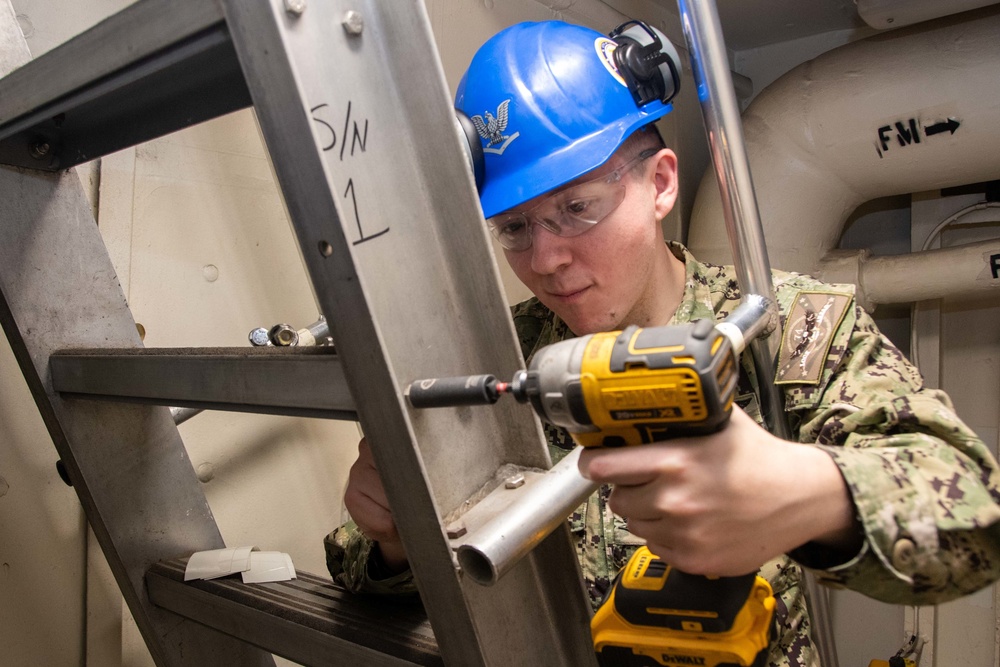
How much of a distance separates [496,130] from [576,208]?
0.56 feet

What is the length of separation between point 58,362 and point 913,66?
→ 6.49 feet

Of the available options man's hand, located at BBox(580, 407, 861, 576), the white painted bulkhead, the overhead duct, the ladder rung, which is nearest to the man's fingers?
man's hand, located at BBox(580, 407, 861, 576)

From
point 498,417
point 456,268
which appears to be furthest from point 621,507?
point 456,268

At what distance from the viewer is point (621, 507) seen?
0.52 meters

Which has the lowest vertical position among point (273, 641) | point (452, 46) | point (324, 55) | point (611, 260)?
point (273, 641)

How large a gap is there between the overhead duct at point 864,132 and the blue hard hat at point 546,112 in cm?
110

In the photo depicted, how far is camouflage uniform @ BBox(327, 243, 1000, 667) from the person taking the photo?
589 millimetres

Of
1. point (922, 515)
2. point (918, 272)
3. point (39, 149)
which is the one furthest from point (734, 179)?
point (918, 272)

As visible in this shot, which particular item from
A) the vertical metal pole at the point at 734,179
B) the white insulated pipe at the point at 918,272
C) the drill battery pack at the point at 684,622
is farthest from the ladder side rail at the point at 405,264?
the white insulated pipe at the point at 918,272

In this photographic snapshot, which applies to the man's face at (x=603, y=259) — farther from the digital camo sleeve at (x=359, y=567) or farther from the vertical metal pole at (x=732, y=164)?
the digital camo sleeve at (x=359, y=567)

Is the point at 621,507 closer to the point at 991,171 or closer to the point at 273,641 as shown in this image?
the point at 273,641

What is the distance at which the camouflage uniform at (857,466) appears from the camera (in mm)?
589

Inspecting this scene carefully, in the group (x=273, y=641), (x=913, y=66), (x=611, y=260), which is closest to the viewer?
(x=273, y=641)

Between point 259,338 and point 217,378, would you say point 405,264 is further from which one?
point 259,338
